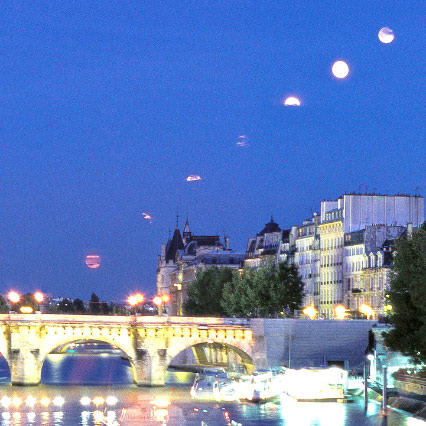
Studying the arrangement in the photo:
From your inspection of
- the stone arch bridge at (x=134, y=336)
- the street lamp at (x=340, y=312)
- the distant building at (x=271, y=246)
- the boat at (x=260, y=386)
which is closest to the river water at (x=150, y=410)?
the boat at (x=260, y=386)

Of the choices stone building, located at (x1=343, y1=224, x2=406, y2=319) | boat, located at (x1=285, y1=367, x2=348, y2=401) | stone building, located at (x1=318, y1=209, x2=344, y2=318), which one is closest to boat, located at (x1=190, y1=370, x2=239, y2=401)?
boat, located at (x1=285, y1=367, x2=348, y2=401)

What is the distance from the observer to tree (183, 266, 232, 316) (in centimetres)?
14212

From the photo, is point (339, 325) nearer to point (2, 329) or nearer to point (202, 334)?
point (202, 334)

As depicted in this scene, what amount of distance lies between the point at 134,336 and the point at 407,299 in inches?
1215

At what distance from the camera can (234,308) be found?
422 ft

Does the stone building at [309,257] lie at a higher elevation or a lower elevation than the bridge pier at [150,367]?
higher

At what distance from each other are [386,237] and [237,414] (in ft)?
146

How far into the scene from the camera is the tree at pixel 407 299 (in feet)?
255

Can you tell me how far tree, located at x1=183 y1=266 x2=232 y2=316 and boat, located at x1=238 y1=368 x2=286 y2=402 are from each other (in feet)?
148

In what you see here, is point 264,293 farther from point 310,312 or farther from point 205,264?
point 205,264

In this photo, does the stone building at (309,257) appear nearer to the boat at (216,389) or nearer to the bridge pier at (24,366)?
the bridge pier at (24,366)

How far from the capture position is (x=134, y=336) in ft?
346

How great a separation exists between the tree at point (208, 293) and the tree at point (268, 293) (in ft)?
38.6

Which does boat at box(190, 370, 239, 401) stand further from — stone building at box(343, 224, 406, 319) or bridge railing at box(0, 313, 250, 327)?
stone building at box(343, 224, 406, 319)
